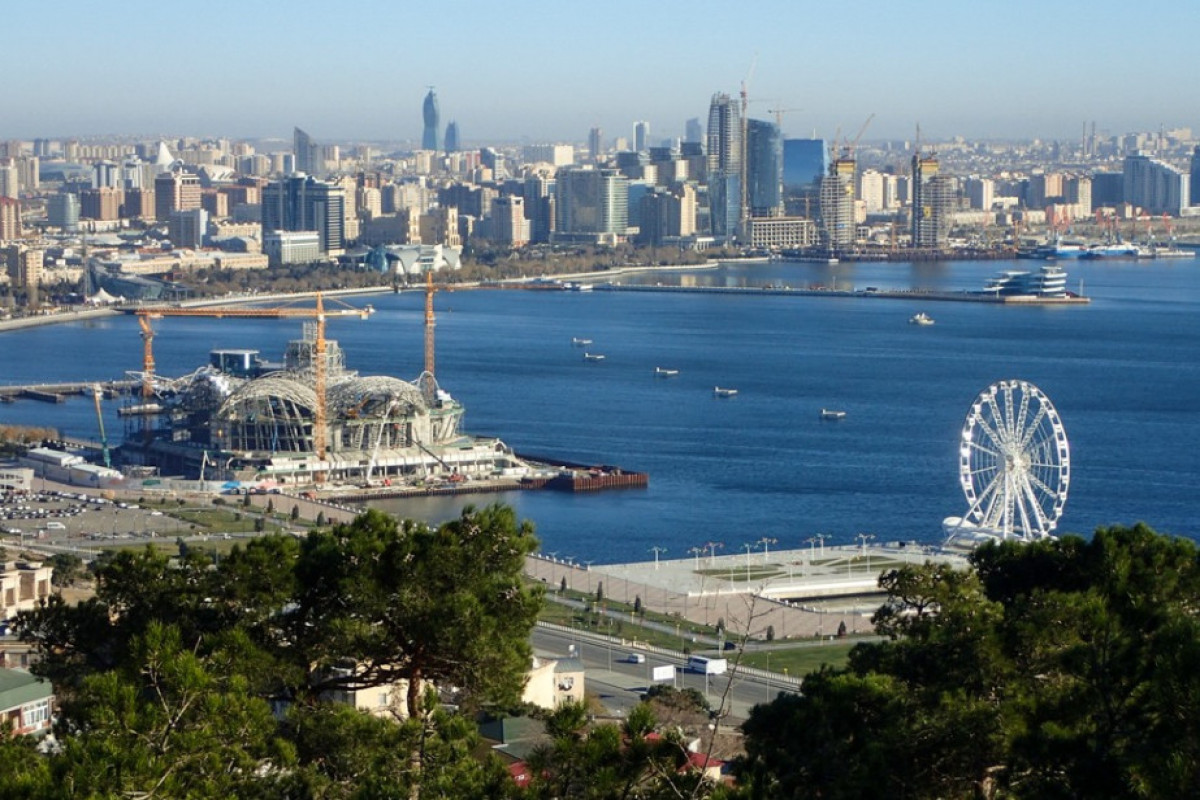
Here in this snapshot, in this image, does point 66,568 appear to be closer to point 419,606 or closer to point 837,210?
point 419,606

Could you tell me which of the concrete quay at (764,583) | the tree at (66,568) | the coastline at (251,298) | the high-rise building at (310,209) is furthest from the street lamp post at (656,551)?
the high-rise building at (310,209)

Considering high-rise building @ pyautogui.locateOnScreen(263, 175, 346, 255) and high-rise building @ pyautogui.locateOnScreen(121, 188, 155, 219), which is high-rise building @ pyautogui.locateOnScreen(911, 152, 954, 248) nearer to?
high-rise building @ pyautogui.locateOnScreen(263, 175, 346, 255)

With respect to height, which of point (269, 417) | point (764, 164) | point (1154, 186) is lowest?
point (269, 417)

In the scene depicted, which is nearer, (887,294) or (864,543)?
(864,543)

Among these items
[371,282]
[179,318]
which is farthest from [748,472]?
[371,282]

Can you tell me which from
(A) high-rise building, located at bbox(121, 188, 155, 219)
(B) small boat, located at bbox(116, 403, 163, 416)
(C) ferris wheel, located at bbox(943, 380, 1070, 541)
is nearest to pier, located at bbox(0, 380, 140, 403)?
(B) small boat, located at bbox(116, 403, 163, 416)

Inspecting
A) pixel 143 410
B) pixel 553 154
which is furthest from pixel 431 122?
pixel 143 410

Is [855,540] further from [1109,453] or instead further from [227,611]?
[227,611]

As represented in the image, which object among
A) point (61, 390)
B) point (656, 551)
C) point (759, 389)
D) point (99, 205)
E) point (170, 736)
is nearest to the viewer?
point (170, 736)
